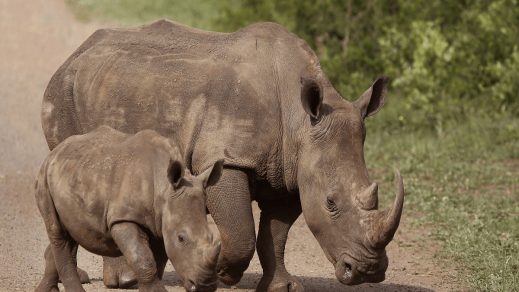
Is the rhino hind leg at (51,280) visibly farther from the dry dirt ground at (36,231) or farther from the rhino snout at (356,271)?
the rhino snout at (356,271)

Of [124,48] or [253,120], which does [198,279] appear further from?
[124,48]

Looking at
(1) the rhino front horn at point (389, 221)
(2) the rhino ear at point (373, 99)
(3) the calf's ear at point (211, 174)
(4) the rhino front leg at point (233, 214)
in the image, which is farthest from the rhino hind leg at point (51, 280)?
(2) the rhino ear at point (373, 99)

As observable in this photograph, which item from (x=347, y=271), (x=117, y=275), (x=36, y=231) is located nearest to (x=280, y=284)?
(x=347, y=271)

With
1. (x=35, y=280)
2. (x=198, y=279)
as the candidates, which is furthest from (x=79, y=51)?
(x=198, y=279)

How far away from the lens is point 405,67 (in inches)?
682

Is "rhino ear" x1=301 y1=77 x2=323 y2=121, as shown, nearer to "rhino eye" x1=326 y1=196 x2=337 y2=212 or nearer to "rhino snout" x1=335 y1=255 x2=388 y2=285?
"rhino eye" x1=326 y1=196 x2=337 y2=212

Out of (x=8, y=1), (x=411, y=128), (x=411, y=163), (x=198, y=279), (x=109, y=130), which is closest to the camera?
(x=198, y=279)

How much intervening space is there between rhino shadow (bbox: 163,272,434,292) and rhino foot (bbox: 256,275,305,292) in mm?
492

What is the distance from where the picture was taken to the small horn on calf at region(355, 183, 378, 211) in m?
8.08

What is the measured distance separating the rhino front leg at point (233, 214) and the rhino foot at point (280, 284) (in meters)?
0.51

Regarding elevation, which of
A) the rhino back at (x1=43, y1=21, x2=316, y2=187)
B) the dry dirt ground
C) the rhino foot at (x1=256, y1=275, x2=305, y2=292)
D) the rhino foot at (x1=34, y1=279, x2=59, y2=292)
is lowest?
the dry dirt ground

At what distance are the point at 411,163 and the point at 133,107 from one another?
6326 mm

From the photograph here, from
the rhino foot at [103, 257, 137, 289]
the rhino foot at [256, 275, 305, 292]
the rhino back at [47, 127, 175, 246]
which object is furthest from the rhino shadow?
the rhino back at [47, 127, 175, 246]

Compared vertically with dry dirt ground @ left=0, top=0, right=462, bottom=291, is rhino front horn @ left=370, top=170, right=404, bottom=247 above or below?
above
